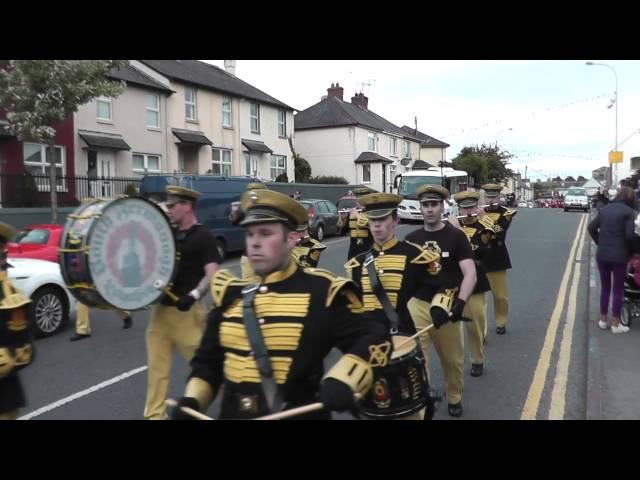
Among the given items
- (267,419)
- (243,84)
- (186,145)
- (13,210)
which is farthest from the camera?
(243,84)

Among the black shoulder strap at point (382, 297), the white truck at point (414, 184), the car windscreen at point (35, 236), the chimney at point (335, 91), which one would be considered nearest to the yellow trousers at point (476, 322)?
the black shoulder strap at point (382, 297)

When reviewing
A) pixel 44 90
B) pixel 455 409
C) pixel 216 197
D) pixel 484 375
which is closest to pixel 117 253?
pixel 455 409

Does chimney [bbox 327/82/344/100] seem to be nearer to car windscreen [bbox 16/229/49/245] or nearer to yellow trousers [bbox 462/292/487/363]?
car windscreen [bbox 16/229/49/245]

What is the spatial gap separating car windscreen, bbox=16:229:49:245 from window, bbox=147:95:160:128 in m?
16.4

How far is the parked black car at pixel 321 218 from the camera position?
68.3ft

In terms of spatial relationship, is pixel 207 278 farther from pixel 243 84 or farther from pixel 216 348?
pixel 243 84

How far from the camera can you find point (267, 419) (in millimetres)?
2350

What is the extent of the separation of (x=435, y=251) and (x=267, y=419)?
3.03 metres

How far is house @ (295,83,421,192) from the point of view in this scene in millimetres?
44406

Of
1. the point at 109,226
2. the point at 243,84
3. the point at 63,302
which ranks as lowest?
the point at 63,302

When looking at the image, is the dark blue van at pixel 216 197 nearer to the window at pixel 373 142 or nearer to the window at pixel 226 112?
the window at pixel 226 112

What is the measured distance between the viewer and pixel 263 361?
2.53 m

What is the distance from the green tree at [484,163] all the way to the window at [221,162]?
98.6 feet

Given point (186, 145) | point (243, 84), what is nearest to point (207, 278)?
point (186, 145)
